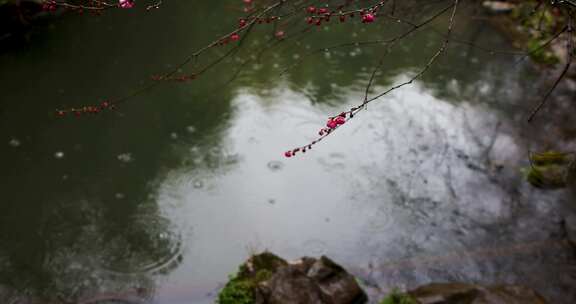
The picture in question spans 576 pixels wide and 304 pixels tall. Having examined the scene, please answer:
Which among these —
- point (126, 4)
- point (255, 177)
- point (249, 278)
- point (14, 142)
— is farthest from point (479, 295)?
point (14, 142)

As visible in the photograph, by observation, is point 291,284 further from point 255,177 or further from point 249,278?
point 255,177

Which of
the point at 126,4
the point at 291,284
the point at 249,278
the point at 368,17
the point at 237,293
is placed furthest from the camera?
the point at 249,278

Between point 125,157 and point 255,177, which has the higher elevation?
point 125,157

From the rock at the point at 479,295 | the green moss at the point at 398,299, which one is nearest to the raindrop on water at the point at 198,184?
the green moss at the point at 398,299

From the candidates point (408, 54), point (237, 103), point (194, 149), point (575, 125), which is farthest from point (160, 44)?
point (575, 125)

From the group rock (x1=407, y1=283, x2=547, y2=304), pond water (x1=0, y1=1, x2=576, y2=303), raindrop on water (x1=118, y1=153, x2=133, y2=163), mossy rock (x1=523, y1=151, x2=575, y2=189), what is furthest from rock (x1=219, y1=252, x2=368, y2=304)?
mossy rock (x1=523, y1=151, x2=575, y2=189)

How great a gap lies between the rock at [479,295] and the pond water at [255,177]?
13.8 inches

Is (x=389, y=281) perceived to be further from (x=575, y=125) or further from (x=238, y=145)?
(x=575, y=125)

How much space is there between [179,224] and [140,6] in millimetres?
5212

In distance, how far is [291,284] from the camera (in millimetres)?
3262

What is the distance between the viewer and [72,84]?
6.10 meters

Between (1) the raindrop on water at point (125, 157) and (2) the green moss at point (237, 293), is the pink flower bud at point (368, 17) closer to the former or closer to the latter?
(2) the green moss at point (237, 293)

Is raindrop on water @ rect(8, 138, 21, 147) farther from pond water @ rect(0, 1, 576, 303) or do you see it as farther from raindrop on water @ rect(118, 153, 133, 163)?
raindrop on water @ rect(118, 153, 133, 163)

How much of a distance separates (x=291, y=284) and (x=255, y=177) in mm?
1742
